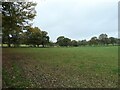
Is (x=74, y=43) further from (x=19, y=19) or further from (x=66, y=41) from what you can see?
(x=19, y=19)

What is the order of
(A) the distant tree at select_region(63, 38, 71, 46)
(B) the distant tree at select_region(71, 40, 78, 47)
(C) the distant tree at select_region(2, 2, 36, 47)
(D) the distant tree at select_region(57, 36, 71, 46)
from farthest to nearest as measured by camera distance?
(B) the distant tree at select_region(71, 40, 78, 47), (A) the distant tree at select_region(63, 38, 71, 46), (D) the distant tree at select_region(57, 36, 71, 46), (C) the distant tree at select_region(2, 2, 36, 47)

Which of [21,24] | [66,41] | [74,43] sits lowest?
[74,43]

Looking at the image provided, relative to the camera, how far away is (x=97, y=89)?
662cm

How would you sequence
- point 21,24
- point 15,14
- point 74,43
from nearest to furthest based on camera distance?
point 15,14 → point 21,24 → point 74,43

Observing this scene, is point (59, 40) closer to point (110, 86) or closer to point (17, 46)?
point (17, 46)

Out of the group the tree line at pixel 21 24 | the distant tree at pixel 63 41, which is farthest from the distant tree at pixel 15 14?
the distant tree at pixel 63 41

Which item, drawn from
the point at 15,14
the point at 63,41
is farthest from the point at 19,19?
the point at 63,41

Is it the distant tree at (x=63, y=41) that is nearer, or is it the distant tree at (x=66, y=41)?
the distant tree at (x=63, y=41)

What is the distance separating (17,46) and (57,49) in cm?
979

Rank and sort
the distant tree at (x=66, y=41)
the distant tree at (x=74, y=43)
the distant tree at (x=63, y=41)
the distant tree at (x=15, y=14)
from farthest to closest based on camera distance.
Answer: the distant tree at (x=74, y=43) → the distant tree at (x=66, y=41) → the distant tree at (x=63, y=41) → the distant tree at (x=15, y=14)

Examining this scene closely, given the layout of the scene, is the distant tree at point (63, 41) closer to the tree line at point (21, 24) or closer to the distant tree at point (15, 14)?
the tree line at point (21, 24)

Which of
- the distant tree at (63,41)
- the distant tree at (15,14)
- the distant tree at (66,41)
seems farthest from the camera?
the distant tree at (66,41)

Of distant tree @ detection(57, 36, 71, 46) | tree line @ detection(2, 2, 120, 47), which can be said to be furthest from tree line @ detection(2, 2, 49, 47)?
distant tree @ detection(57, 36, 71, 46)

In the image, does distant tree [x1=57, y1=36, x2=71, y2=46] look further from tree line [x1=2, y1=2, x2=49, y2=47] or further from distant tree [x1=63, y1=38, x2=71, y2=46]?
tree line [x1=2, y1=2, x2=49, y2=47]
